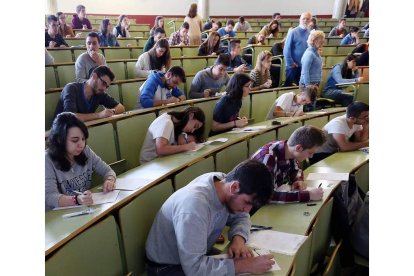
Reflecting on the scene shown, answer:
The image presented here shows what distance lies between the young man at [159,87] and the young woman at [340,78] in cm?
265

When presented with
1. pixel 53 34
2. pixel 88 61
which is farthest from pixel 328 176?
pixel 53 34

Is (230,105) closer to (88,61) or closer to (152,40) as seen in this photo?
(88,61)

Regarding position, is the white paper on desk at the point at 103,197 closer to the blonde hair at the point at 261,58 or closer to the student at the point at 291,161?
the student at the point at 291,161

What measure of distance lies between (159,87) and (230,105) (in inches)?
32.2

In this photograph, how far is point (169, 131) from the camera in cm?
288

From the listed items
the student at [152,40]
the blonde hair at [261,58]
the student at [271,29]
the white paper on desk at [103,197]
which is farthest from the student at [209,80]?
the student at [271,29]

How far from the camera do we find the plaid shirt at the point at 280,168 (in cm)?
235

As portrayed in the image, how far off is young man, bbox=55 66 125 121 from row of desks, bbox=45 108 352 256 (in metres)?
0.87

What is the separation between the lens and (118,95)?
4141mm

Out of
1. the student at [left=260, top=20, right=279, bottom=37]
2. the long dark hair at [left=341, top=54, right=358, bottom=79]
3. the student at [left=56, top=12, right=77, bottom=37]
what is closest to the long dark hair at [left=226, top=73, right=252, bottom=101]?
the long dark hair at [left=341, top=54, right=358, bottom=79]

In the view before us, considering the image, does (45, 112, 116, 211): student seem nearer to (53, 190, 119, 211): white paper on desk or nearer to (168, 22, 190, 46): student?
(53, 190, 119, 211): white paper on desk

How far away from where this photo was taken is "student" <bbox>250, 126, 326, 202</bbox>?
7.70 ft
